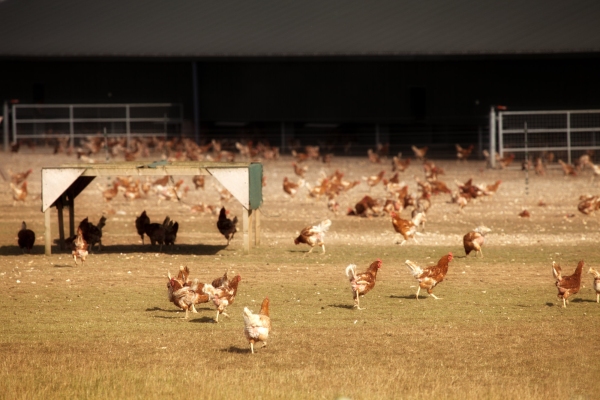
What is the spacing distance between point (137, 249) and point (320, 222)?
164 inches

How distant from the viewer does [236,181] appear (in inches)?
606

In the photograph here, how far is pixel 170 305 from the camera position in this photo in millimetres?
11109

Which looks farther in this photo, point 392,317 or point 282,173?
point 282,173

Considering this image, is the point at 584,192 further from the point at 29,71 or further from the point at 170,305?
the point at 29,71

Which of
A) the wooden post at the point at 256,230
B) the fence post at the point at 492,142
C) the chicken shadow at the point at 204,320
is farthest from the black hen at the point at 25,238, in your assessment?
the fence post at the point at 492,142

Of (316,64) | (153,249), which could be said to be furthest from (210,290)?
(316,64)

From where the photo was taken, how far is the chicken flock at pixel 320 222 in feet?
33.5

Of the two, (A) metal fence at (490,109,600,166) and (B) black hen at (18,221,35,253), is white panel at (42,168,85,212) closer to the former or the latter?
(B) black hen at (18,221,35,253)

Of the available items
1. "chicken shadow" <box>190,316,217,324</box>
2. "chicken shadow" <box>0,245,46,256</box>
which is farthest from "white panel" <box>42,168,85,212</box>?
"chicken shadow" <box>190,316,217,324</box>

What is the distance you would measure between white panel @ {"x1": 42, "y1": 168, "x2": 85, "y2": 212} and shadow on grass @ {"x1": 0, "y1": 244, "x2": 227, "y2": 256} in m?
1.09

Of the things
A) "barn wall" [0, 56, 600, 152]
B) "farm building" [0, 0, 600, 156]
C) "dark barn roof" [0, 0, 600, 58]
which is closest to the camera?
"dark barn roof" [0, 0, 600, 58]

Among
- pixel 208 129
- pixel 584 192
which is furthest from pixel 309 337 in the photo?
pixel 208 129

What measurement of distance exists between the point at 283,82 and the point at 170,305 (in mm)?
29207

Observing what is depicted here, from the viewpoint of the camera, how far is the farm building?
3609 cm
